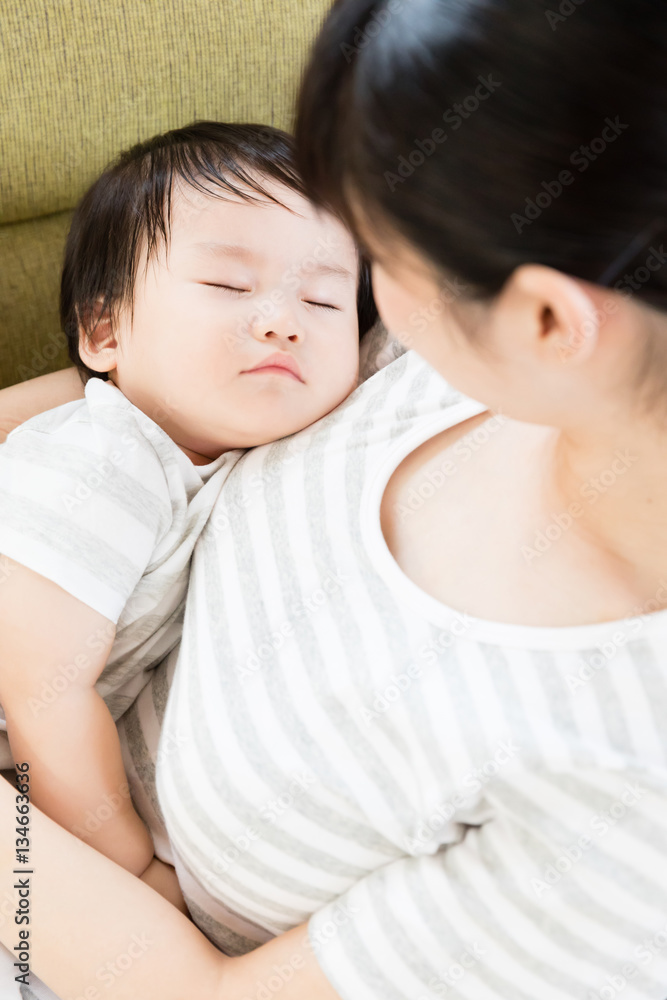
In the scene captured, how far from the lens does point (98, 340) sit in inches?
40.0

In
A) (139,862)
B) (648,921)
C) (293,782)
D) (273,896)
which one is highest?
(648,921)

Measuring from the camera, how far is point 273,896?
0.71 m

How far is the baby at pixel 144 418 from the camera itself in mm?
782

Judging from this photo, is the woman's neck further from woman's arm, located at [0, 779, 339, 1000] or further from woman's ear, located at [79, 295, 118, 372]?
woman's ear, located at [79, 295, 118, 372]

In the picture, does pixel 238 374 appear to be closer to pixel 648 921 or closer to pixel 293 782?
pixel 293 782

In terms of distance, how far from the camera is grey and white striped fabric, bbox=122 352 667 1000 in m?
0.56

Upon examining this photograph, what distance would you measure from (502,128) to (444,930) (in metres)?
0.54

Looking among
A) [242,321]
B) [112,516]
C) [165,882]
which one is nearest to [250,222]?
[242,321]

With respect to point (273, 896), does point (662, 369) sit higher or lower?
higher

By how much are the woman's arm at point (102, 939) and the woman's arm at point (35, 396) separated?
504 mm

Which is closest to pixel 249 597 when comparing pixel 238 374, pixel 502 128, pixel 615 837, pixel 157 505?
pixel 157 505

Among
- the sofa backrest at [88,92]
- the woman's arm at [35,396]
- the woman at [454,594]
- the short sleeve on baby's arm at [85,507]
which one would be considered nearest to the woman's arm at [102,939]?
the woman at [454,594]

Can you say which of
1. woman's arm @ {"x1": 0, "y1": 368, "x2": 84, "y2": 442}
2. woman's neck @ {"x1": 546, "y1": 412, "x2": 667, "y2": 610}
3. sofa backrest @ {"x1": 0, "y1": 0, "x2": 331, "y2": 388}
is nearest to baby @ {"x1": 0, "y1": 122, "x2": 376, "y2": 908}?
woman's arm @ {"x1": 0, "y1": 368, "x2": 84, "y2": 442}

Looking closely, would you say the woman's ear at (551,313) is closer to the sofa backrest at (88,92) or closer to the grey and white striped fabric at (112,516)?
the grey and white striped fabric at (112,516)
